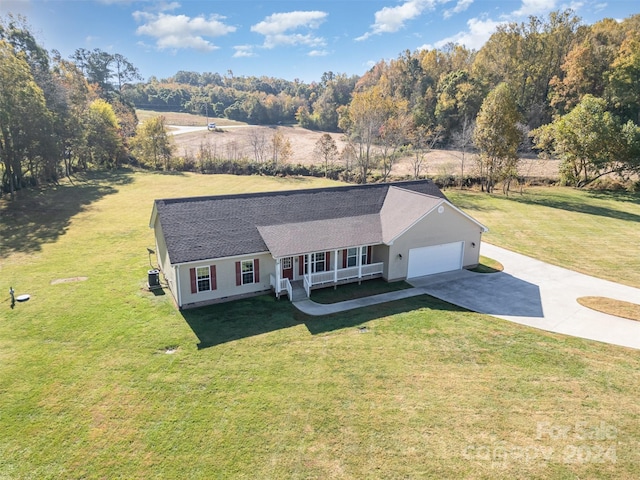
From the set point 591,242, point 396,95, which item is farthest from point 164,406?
point 396,95

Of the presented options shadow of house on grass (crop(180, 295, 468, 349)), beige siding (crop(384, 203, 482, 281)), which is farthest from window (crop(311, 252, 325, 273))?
beige siding (crop(384, 203, 482, 281))

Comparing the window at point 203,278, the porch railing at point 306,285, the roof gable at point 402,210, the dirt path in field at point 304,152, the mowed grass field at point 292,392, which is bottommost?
the mowed grass field at point 292,392

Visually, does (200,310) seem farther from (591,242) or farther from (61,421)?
(591,242)

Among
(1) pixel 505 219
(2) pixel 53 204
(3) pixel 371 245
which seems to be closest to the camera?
(3) pixel 371 245

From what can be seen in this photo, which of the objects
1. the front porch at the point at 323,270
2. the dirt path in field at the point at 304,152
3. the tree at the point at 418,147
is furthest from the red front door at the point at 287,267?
the dirt path in field at the point at 304,152

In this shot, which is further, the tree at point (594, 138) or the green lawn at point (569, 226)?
the tree at point (594, 138)

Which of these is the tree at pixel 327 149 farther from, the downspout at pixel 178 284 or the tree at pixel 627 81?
the downspout at pixel 178 284

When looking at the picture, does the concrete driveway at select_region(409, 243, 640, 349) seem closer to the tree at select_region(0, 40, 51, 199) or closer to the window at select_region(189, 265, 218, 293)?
the window at select_region(189, 265, 218, 293)
